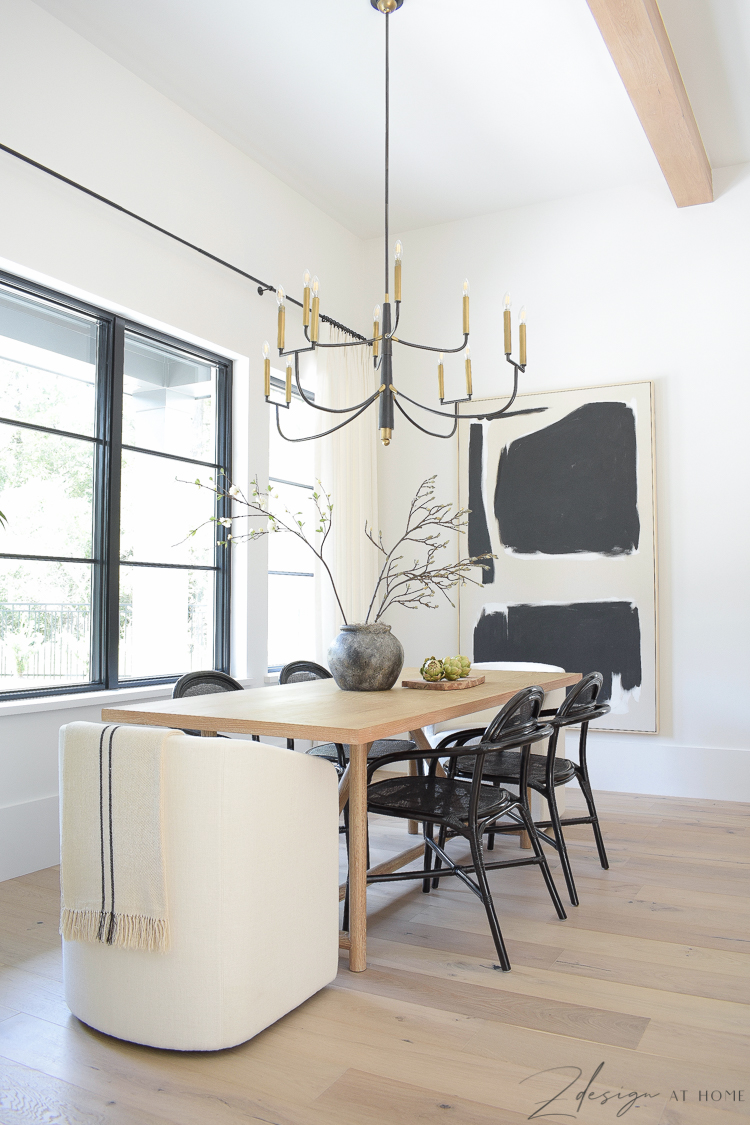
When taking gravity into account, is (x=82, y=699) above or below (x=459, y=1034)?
above

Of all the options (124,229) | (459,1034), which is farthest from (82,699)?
(459,1034)

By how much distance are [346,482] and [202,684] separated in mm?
2143

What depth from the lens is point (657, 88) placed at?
353cm

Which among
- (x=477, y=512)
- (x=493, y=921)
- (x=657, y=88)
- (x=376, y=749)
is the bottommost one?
(x=493, y=921)

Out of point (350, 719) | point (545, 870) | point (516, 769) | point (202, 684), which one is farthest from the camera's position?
point (202, 684)

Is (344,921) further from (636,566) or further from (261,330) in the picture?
(261,330)

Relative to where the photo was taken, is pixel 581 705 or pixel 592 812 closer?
pixel 581 705

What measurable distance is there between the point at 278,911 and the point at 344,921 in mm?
661

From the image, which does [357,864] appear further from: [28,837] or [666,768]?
[666,768]

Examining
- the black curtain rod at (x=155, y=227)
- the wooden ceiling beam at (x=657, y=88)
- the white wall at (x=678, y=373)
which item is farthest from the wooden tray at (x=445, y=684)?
the wooden ceiling beam at (x=657, y=88)

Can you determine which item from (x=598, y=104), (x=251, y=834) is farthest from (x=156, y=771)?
(x=598, y=104)

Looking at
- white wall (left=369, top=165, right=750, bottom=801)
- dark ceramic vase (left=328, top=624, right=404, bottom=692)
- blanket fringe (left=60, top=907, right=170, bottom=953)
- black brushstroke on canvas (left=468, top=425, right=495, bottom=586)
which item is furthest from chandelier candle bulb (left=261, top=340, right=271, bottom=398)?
white wall (left=369, top=165, right=750, bottom=801)

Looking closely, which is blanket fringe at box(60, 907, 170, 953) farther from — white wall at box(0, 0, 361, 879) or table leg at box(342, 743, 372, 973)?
white wall at box(0, 0, 361, 879)

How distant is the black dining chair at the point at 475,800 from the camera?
232cm
